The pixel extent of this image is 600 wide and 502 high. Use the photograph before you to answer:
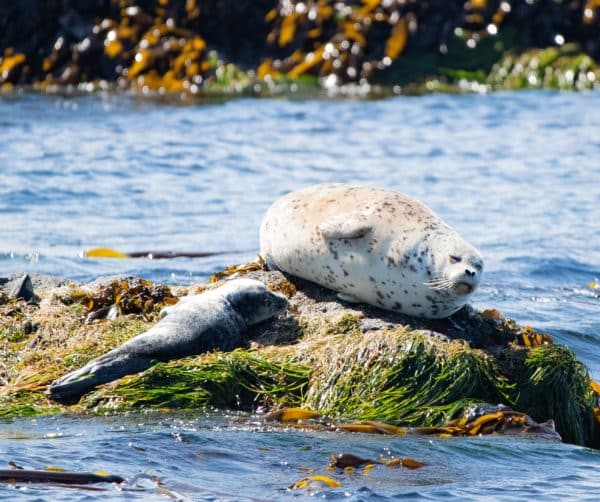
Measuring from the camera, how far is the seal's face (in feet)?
19.1

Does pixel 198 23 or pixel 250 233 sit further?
pixel 198 23

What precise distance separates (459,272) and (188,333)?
1.37 metres

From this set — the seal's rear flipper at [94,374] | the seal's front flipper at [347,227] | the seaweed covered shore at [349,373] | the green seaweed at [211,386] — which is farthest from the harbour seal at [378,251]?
the seal's rear flipper at [94,374]

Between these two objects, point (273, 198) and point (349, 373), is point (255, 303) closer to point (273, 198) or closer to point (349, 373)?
point (349, 373)

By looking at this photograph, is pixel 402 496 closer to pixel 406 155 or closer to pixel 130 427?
pixel 130 427

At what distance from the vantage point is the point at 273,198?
12906 millimetres

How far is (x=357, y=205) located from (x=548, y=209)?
21.4 ft

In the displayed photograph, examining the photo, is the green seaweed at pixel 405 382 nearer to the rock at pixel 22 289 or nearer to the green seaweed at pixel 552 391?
the green seaweed at pixel 552 391

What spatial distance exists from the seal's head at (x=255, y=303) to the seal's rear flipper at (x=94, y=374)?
1.96 feet

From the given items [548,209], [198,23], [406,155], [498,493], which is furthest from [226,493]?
[198,23]

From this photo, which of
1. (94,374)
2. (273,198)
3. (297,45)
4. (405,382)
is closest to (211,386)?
(94,374)

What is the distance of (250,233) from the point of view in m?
11.0

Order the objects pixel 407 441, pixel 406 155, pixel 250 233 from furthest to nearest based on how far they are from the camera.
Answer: pixel 406 155, pixel 250 233, pixel 407 441

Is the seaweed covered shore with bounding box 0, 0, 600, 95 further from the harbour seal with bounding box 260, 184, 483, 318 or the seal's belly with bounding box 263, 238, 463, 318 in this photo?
the seal's belly with bounding box 263, 238, 463, 318
